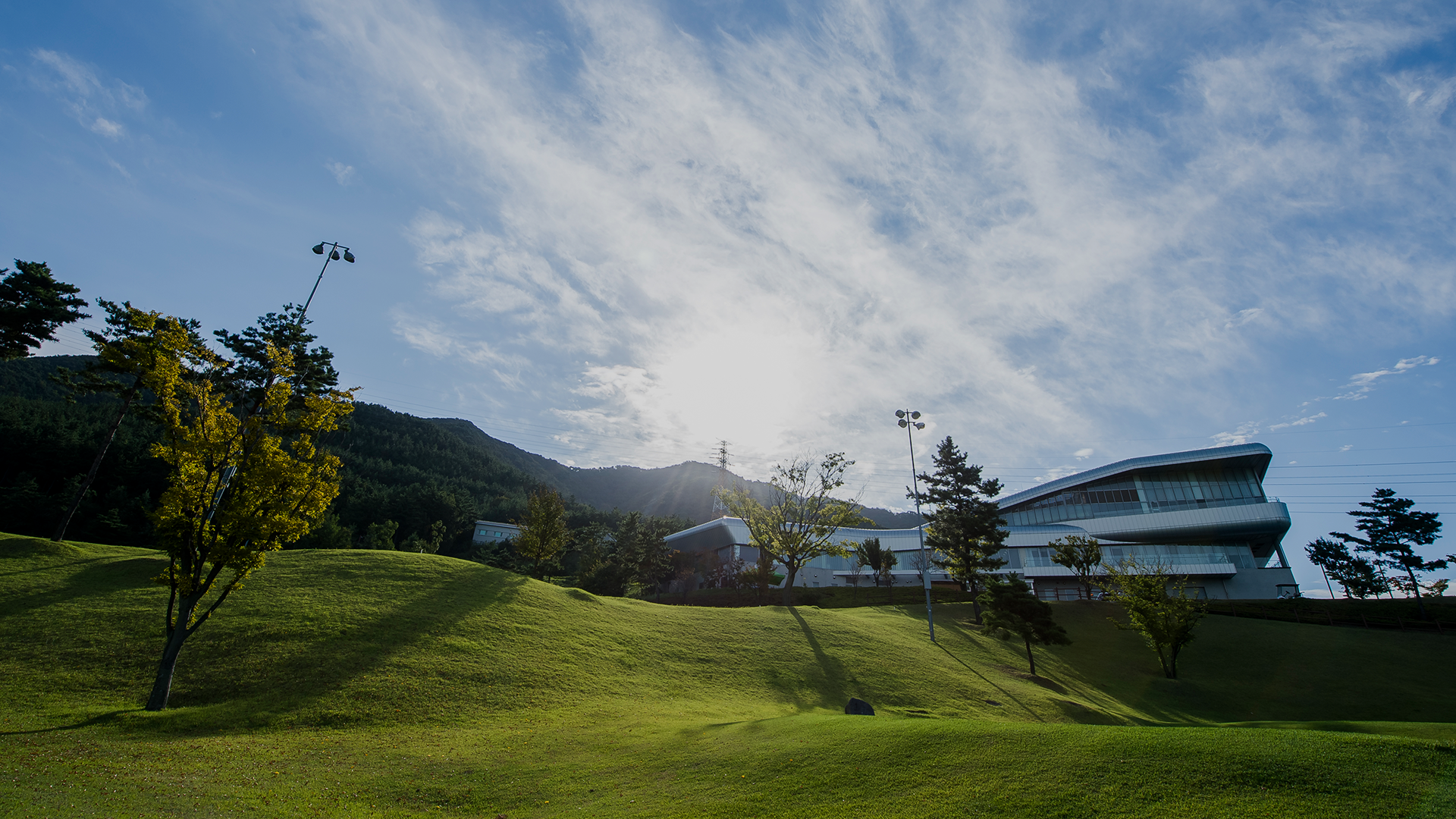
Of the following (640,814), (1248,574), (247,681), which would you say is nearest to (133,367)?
(247,681)

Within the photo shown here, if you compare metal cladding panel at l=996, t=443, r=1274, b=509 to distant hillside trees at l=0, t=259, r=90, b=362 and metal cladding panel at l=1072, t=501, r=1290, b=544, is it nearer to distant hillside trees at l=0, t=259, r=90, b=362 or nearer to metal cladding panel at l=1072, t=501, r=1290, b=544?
metal cladding panel at l=1072, t=501, r=1290, b=544

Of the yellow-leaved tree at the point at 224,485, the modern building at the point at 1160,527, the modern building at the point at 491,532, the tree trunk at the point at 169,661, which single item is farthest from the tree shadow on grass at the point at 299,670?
the modern building at the point at 491,532

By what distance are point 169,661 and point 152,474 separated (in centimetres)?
6514

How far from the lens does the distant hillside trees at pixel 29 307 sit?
31.0 metres

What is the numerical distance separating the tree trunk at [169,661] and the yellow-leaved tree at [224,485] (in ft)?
0.07

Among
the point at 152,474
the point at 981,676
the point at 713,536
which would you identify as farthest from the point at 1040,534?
the point at 152,474

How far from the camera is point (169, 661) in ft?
54.2

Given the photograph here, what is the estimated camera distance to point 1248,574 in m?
59.9

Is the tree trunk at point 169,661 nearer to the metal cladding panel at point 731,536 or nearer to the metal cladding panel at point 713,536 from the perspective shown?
the metal cladding panel at point 731,536

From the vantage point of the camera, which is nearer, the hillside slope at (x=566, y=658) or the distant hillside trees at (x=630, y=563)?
the hillside slope at (x=566, y=658)

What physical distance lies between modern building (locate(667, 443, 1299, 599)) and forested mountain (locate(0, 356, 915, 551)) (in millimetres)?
38330

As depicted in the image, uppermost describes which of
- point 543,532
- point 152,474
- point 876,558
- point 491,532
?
point 152,474

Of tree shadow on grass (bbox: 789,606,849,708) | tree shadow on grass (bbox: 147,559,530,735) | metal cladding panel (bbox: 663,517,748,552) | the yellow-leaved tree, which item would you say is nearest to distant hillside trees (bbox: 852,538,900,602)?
metal cladding panel (bbox: 663,517,748,552)

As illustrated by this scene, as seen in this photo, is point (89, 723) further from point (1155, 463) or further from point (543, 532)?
point (1155, 463)
